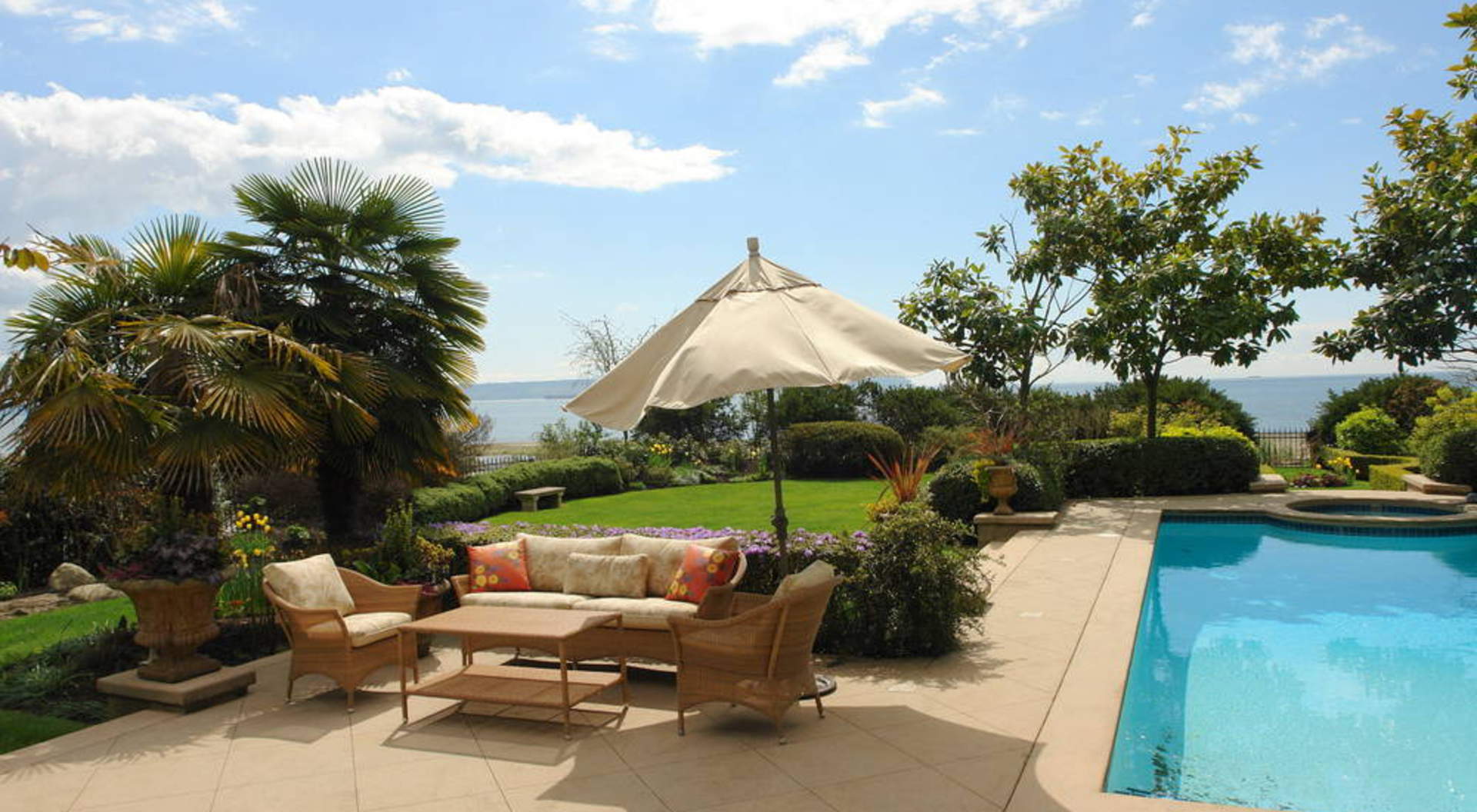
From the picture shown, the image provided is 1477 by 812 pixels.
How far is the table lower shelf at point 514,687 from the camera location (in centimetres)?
543

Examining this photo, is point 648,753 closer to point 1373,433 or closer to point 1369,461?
point 1369,461

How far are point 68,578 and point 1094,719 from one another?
11415 mm

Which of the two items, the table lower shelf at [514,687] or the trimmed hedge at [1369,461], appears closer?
the table lower shelf at [514,687]

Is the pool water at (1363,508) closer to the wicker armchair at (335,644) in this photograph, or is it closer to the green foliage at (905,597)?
the green foliage at (905,597)

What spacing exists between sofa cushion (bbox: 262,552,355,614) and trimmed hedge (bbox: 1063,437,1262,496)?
12172 millimetres

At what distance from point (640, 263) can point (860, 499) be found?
20.3 ft

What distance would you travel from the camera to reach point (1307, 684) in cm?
630

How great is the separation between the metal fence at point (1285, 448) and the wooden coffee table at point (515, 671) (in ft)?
61.0

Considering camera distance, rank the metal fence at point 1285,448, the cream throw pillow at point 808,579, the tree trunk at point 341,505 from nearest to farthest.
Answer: the cream throw pillow at point 808,579 → the tree trunk at point 341,505 → the metal fence at point 1285,448

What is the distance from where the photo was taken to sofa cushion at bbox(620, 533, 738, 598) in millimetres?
6801

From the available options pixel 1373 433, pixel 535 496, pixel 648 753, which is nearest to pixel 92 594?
pixel 535 496

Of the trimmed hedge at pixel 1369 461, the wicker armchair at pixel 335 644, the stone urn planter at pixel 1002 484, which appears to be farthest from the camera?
the trimmed hedge at pixel 1369 461

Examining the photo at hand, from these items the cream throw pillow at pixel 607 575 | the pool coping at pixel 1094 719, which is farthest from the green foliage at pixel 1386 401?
the cream throw pillow at pixel 607 575

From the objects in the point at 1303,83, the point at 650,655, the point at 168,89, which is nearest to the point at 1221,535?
the point at 1303,83
